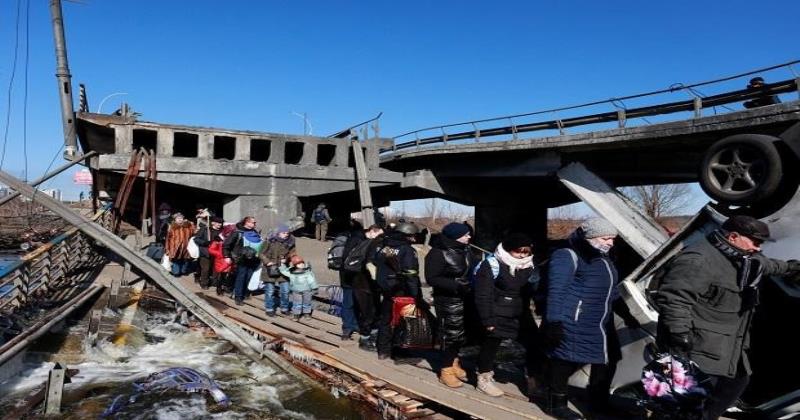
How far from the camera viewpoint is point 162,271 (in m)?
8.68

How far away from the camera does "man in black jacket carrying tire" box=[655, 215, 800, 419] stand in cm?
331

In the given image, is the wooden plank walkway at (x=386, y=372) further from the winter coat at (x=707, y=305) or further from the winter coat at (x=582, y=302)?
the winter coat at (x=707, y=305)

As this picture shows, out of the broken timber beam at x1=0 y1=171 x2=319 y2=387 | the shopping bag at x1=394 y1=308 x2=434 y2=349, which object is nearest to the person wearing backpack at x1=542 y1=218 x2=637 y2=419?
the shopping bag at x1=394 y1=308 x2=434 y2=349

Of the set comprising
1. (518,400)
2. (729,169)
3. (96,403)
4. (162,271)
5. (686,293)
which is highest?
(729,169)

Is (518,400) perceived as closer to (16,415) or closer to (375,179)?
(16,415)

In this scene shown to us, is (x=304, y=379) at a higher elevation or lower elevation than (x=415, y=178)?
lower

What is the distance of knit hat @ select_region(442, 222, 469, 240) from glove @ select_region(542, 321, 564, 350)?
3.99ft

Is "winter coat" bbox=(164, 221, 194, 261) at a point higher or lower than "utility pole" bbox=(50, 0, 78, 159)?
lower

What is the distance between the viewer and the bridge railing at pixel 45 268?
7.44m

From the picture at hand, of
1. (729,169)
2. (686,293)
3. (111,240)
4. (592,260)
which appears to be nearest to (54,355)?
(111,240)

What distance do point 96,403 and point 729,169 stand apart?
795 centimetres

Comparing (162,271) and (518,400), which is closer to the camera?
(518,400)

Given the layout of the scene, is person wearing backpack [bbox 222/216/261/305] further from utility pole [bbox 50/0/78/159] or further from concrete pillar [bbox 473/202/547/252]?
concrete pillar [bbox 473/202/547/252]

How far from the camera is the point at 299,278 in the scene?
8.14 meters
